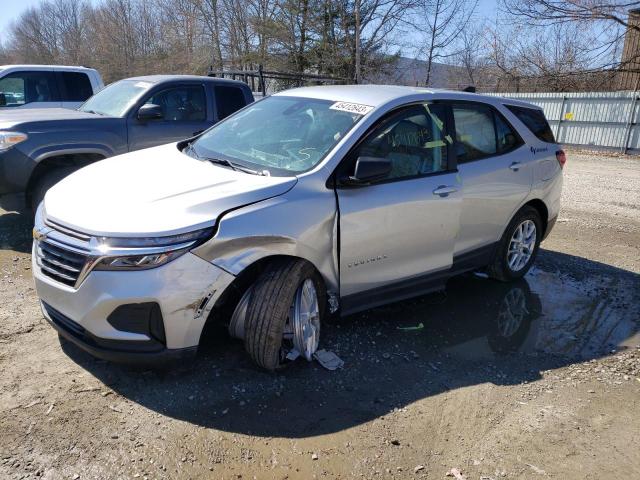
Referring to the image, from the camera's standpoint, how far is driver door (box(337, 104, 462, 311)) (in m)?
3.50

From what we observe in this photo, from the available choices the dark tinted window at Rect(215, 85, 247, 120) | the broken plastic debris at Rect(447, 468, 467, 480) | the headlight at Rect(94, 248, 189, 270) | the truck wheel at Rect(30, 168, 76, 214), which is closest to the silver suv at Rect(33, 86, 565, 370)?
the headlight at Rect(94, 248, 189, 270)

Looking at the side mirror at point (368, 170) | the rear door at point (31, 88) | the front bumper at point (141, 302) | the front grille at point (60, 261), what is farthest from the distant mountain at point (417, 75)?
the front bumper at point (141, 302)

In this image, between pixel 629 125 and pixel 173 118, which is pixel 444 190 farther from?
pixel 629 125

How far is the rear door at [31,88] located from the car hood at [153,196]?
6.33m

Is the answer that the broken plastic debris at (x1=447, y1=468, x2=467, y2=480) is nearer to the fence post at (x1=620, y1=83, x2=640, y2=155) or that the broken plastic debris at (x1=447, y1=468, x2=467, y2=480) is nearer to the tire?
the tire

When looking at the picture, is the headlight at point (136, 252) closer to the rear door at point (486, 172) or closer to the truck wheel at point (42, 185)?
the rear door at point (486, 172)

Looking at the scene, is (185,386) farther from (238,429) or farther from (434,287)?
(434,287)

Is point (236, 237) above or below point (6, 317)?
above

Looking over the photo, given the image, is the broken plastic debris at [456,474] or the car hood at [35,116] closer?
the broken plastic debris at [456,474]

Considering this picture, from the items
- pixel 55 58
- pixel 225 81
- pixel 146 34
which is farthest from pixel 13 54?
pixel 225 81

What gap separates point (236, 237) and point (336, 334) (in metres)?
1.40

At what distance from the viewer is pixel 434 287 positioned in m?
4.25

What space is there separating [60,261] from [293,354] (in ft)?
5.05

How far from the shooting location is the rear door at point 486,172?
14.1ft
